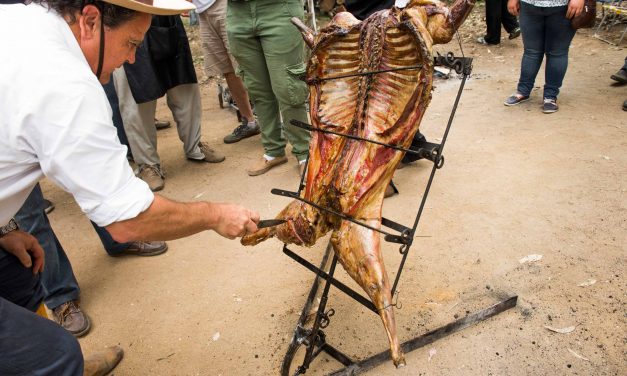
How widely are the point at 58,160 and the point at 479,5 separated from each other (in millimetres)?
10721

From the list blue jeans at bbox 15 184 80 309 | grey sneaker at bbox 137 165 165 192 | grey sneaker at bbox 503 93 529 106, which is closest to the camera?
blue jeans at bbox 15 184 80 309

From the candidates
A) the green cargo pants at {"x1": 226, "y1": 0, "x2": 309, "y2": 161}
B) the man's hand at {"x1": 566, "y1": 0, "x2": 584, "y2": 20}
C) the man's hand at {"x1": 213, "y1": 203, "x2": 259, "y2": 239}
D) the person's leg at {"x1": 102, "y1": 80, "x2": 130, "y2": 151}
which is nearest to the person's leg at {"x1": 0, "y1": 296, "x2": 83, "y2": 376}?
the man's hand at {"x1": 213, "y1": 203, "x2": 259, "y2": 239}

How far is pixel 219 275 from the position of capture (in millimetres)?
3365

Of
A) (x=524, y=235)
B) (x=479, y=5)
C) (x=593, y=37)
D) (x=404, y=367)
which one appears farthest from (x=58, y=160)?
(x=479, y=5)

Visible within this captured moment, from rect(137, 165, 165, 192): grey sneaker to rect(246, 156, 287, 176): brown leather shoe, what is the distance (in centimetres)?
92

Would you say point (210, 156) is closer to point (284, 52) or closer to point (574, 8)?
point (284, 52)

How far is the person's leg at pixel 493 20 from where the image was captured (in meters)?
7.61

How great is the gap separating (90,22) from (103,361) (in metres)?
1.99

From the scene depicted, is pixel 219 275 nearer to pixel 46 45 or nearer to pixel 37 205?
pixel 37 205

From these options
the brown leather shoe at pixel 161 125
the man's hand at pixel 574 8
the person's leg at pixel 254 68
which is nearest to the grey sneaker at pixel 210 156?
the person's leg at pixel 254 68

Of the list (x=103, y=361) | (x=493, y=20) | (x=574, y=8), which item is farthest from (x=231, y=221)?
Result: (x=493, y=20)

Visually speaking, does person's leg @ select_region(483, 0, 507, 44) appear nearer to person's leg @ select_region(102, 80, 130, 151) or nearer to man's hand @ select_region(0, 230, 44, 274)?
person's leg @ select_region(102, 80, 130, 151)

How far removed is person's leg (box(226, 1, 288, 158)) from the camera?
13.4ft

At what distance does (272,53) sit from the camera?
4062mm
